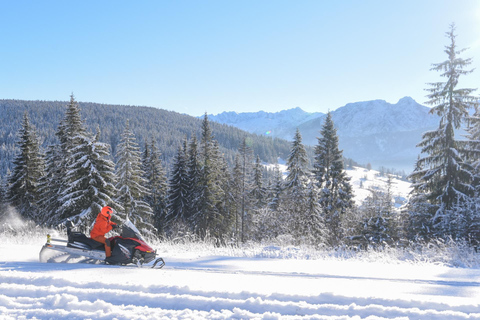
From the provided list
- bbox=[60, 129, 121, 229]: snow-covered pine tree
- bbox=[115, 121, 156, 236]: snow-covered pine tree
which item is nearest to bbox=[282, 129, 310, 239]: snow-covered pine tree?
bbox=[115, 121, 156, 236]: snow-covered pine tree

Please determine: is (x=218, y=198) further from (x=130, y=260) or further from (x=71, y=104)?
(x=130, y=260)

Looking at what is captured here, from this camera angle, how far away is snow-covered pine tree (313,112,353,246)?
26203 millimetres

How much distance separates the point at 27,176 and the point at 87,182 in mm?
14391

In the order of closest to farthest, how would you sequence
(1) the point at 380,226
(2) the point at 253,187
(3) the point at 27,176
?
1. (1) the point at 380,226
2. (3) the point at 27,176
3. (2) the point at 253,187

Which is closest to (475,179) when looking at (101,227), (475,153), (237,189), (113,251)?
(475,153)

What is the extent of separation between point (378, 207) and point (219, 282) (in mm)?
16738

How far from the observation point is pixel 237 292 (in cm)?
450

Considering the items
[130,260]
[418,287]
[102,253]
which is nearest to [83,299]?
[130,260]

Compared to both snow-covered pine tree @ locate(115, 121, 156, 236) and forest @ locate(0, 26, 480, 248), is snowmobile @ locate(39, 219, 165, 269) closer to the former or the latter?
forest @ locate(0, 26, 480, 248)

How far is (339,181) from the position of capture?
1057 inches

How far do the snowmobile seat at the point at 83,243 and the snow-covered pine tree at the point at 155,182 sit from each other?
26.7 m

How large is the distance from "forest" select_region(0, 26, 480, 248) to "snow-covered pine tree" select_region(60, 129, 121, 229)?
0.23ft

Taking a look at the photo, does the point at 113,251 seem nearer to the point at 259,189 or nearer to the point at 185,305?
the point at 185,305

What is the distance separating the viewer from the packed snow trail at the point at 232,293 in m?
3.91
